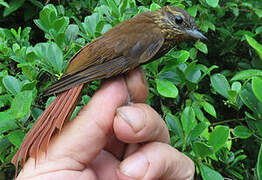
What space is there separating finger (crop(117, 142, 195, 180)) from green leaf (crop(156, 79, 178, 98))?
271 mm

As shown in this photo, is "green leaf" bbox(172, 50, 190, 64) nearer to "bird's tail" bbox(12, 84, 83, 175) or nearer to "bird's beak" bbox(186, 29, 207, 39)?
"bird's beak" bbox(186, 29, 207, 39)

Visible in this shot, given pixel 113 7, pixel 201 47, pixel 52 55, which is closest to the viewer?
pixel 52 55

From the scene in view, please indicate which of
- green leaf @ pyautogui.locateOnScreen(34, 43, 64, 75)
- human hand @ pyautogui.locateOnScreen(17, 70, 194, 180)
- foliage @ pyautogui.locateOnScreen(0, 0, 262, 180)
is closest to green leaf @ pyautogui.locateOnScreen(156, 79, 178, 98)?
foliage @ pyautogui.locateOnScreen(0, 0, 262, 180)

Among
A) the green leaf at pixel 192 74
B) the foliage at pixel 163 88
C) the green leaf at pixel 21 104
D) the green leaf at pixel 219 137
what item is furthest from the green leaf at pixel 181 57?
the green leaf at pixel 21 104

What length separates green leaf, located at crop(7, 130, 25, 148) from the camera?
4.45 feet

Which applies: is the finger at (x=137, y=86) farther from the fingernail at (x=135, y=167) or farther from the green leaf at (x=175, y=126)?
the fingernail at (x=135, y=167)

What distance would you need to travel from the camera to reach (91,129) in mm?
1288

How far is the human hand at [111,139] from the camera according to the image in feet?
4.02

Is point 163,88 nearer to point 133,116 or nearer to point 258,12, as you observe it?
point 133,116

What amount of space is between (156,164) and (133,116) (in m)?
0.27

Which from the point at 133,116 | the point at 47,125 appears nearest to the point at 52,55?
the point at 47,125

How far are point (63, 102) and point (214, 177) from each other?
853mm

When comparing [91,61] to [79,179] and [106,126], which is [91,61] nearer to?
[106,126]

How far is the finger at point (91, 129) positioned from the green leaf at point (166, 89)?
8.8 inches
